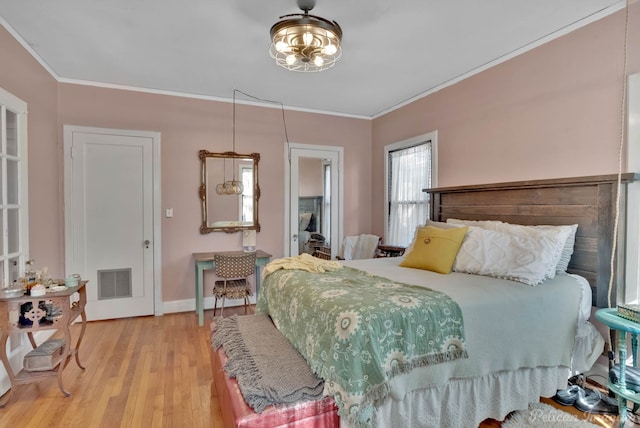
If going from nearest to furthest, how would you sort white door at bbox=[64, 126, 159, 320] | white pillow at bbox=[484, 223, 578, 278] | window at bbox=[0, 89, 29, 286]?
white pillow at bbox=[484, 223, 578, 278] < window at bbox=[0, 89, 29, 286] < white door at bbox=[64, 126, 159, 320]

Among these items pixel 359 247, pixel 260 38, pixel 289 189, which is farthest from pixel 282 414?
pixel 289 189

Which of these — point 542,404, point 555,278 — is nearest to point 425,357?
point 542,404

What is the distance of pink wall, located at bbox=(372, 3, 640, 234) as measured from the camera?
94.5 inches

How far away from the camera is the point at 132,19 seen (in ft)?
8.18

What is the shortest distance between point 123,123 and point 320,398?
3.74 m

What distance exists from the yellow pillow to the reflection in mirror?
211 cm

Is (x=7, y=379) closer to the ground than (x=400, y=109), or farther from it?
closer to the ground

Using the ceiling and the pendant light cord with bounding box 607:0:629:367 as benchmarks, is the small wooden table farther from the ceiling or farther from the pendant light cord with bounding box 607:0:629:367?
the pendant light cord with bounding box 607:0:629:367

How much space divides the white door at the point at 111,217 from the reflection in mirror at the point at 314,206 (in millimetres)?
1894

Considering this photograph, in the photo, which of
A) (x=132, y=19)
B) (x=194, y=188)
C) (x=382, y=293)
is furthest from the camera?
(x=194, y=188)

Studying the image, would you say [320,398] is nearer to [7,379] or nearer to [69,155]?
[7,379]

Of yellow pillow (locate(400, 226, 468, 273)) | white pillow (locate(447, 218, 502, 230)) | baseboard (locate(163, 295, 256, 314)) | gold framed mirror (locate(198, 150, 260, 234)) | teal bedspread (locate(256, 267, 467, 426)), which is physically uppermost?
gold framed mirror (locate(198, 150, 260, 234))

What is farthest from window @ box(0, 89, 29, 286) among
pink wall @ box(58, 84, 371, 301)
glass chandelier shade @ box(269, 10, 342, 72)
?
glass chandelier shade @ box(269, 10, 342, 72)

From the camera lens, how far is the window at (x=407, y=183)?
13.4 feet
